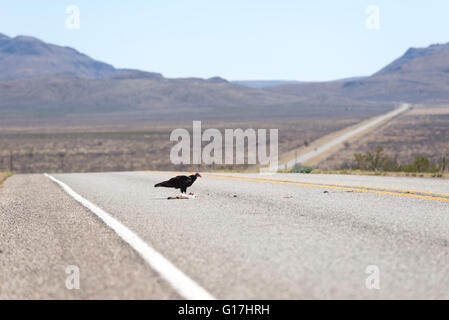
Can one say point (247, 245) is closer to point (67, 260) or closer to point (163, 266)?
point (163, 266)

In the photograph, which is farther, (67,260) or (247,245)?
(247,245)

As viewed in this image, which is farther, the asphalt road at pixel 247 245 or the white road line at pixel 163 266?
the asphalt road at pixel 247 245

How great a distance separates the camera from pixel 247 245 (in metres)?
6.49

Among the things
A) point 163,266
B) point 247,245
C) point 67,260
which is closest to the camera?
point 163,266

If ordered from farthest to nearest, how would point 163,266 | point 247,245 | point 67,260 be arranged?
point 247,245
point 67,260
point 163,266

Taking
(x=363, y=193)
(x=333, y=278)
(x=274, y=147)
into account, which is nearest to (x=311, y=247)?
(x=333, y=278)

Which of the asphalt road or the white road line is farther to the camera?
the asphalt road

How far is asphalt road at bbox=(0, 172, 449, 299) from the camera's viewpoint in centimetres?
484

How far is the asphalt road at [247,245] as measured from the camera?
4844 millimetres

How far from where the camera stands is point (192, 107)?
19550cm

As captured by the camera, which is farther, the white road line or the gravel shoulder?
the gravel shoulder

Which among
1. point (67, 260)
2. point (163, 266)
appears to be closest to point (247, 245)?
point (163, 266)
